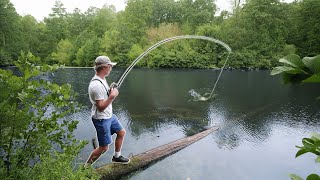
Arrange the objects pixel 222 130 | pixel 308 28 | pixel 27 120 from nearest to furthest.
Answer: pixel 27 120 → pixel 222 130 → pixel 308 28

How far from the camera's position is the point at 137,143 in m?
10.1

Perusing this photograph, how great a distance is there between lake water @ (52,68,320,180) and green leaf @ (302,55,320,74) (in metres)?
4.28

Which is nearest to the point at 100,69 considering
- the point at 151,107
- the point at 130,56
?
the point at 151,107

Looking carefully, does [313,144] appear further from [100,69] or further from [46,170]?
[100,69]

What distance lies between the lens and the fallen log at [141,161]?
6209 mm

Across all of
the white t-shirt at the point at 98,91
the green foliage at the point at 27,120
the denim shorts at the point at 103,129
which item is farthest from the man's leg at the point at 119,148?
the green foliage at the point at 27,120

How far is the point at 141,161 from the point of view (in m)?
7.25

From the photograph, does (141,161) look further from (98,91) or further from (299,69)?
(299,69)

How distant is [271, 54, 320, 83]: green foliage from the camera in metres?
0.74

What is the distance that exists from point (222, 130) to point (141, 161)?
571 cm

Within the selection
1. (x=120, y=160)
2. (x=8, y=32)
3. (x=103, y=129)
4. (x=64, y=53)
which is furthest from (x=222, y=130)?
(x=64, y=53)

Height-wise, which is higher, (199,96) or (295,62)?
(295,62)

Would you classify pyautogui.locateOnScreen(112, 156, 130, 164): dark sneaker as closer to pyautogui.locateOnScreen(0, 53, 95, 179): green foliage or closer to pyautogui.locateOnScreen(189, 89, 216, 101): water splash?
pyautogui.locateOnScreen(0, 53, 95, 179): green foliage

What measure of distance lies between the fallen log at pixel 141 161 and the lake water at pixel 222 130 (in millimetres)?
175
